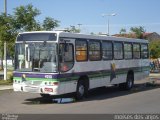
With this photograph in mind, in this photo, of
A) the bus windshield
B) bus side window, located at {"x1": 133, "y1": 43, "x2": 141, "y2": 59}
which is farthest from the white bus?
bus side window, located at {"x1": 133, "y1": 43, "x2": 141, "y2": 59}

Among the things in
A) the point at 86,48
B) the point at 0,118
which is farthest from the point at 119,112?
the point at 86,48

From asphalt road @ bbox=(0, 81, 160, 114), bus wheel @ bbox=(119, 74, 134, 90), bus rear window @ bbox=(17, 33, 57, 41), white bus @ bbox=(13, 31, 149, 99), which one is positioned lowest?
asphalt road @ bbox=(0, 81, 160, 114)

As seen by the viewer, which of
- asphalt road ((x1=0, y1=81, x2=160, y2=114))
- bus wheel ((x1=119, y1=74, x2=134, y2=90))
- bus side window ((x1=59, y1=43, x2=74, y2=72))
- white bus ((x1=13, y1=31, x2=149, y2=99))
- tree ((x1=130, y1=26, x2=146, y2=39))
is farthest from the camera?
tree ((x1=130, y1=26, x2=146, y2=39))

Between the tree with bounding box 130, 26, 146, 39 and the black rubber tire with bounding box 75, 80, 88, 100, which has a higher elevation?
the tree with bounding box 130, 26, 146, 39

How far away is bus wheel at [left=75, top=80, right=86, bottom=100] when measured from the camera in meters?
17.4

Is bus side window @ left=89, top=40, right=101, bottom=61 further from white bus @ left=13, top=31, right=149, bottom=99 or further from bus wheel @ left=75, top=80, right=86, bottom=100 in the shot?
bus wheel @ left=75, top=80, right=86, bottom=100

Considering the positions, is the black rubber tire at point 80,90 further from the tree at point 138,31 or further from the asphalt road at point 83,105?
the tree at point 138,31

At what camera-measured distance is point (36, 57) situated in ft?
53.9

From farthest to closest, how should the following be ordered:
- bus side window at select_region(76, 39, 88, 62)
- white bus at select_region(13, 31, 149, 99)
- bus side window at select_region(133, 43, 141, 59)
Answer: bus side window at select_region(133, 43, 141, 59), bus side window at select_region(76, 39, 88, 62), white bus at select_region(13, 31, 149, 99)

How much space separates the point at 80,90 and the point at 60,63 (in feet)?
6.83

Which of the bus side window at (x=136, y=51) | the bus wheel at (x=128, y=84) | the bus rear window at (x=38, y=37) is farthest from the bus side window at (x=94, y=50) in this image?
the bus side window at (x=136, y=51)

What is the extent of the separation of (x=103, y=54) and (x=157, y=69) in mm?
27533

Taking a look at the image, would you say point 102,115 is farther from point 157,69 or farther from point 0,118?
point 157,69

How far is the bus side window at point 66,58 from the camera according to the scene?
16141 millimetres
